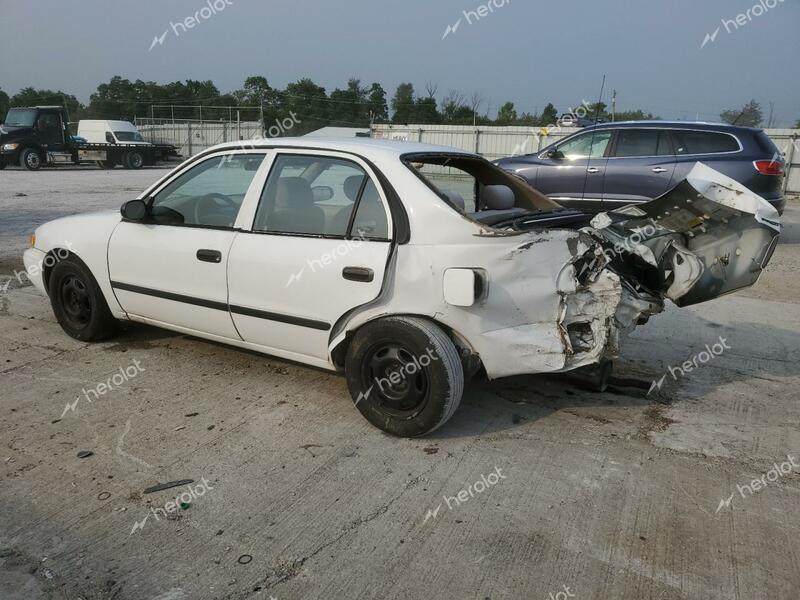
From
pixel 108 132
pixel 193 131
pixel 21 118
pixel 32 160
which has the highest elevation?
pixel 193 131

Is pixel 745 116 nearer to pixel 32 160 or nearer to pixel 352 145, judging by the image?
pixel 352 145

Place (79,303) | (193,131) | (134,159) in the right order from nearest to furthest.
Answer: (79,303) < (134,159) < (193,131)

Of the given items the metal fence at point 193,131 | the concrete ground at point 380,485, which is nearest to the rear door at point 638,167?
the concrete ground at point 380,485

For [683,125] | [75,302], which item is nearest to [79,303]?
[75,302]

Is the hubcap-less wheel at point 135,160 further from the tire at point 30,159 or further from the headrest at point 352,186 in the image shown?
the headrest at point 352,186

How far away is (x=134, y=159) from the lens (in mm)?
27391

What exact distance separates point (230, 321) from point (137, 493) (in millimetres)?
1280

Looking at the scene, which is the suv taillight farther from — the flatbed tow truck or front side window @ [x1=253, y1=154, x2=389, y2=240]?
the flatbed tow truck

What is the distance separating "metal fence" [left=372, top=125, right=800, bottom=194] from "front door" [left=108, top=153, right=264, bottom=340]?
1732 centimetres

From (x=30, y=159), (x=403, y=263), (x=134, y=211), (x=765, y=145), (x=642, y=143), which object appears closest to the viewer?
(x=403, y=263)

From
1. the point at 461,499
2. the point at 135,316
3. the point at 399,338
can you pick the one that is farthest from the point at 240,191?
the point at 461,499

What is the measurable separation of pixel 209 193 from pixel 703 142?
297 inches

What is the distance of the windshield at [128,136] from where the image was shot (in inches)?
1114

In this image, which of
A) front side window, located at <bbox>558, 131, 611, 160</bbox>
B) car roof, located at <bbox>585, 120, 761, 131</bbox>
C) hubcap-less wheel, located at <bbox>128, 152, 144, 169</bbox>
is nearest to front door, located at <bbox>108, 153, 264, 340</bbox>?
front side window, located at <bbox>558, 131, 611, 160</bbox>
